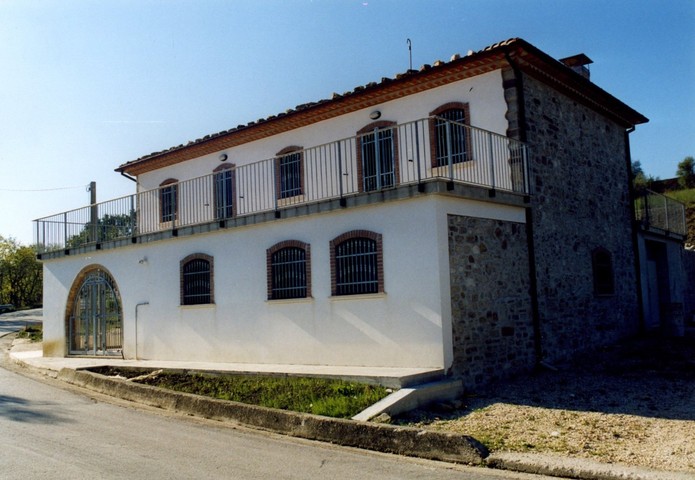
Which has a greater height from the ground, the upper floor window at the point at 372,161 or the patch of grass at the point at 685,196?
the patch of grass at the point at 685,196

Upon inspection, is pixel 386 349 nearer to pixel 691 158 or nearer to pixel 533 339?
pixel 533 339

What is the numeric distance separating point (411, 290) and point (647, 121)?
450 inches

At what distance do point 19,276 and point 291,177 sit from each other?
4054cm

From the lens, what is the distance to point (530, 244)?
1270 centimetres

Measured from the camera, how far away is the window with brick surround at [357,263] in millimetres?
11398

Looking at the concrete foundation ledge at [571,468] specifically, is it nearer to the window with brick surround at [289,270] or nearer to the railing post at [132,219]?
the window with brick surround at [289,270]

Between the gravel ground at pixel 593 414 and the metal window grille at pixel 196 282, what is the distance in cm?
741

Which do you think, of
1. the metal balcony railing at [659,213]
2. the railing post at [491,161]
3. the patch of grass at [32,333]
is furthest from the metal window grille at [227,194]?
the metal balcony railing at [659,213]

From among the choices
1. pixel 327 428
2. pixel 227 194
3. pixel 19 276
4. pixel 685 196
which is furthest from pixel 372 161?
pixel 19 276

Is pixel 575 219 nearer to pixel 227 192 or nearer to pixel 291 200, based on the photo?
pixel 291 200

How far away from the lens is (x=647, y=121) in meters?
18.0

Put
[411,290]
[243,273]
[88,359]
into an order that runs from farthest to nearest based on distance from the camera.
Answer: [88,359]
[243,273]
[411,290]

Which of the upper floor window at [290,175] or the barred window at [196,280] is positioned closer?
the barred window at [196,280]

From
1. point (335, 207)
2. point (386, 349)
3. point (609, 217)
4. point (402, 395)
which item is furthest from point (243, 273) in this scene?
point (609, 217)
